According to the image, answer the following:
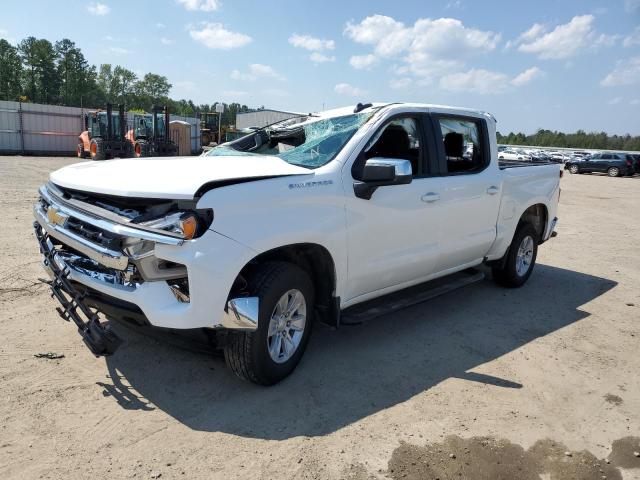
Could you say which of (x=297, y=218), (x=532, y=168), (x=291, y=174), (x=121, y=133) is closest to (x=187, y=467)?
(x=297, y=218)

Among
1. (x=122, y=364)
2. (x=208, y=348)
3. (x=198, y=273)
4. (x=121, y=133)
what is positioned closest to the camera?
(x=198, y=273)

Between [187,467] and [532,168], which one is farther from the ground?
[532,168]

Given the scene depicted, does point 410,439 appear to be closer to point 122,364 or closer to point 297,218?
point 297,218

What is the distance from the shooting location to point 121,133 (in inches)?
917

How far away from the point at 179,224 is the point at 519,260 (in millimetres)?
4815

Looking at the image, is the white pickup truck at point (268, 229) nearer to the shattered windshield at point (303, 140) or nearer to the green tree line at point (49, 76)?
the shattered windshield at point (303, 140)

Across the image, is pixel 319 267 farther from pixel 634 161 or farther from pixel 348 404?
pixel 634 161

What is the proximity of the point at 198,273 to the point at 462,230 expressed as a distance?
9.76 feet

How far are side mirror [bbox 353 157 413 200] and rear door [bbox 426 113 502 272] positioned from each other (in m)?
0.94

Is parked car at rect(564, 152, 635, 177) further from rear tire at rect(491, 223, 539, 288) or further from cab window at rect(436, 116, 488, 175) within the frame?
cab window at rect(436, 116, 488, 175)

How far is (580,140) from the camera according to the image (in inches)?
3792

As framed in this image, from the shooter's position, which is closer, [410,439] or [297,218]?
[410,439]

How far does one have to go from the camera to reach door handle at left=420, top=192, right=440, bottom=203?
4414 millimetres

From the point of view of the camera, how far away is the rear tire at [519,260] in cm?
615
